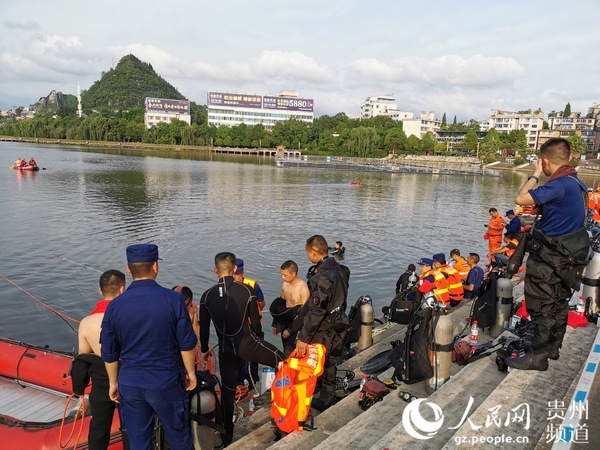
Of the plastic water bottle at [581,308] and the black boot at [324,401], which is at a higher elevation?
the plastic water bottle at [581,308]

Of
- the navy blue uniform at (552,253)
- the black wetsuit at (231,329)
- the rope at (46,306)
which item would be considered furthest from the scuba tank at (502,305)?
the rope at (46,306)

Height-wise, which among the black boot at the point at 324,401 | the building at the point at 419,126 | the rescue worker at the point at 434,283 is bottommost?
the black boot at the point at 324,401

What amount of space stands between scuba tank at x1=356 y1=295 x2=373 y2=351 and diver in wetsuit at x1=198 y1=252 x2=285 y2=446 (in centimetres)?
288

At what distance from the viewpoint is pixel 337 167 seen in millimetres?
80938

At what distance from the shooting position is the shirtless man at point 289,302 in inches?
227

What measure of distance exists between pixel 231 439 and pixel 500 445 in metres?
2.73

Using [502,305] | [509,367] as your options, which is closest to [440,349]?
[509,367]

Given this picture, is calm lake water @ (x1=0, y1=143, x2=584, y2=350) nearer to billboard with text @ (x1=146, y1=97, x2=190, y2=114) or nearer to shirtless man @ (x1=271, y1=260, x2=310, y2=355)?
shirtless man @ (x1=271, y1=260, x2=310, y2=355)

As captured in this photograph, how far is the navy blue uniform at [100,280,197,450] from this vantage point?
3.19 m

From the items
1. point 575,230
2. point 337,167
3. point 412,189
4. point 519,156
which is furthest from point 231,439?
point 519,156

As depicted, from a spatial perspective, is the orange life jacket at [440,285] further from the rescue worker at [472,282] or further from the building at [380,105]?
the building at [380,105]

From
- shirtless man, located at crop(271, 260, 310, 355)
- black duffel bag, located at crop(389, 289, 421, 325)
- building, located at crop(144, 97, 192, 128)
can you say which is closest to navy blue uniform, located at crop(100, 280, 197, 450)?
shirtless man, located at crop(271, 260, 310, 355)

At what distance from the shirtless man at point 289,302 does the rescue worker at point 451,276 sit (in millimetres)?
3394

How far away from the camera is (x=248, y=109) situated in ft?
475
